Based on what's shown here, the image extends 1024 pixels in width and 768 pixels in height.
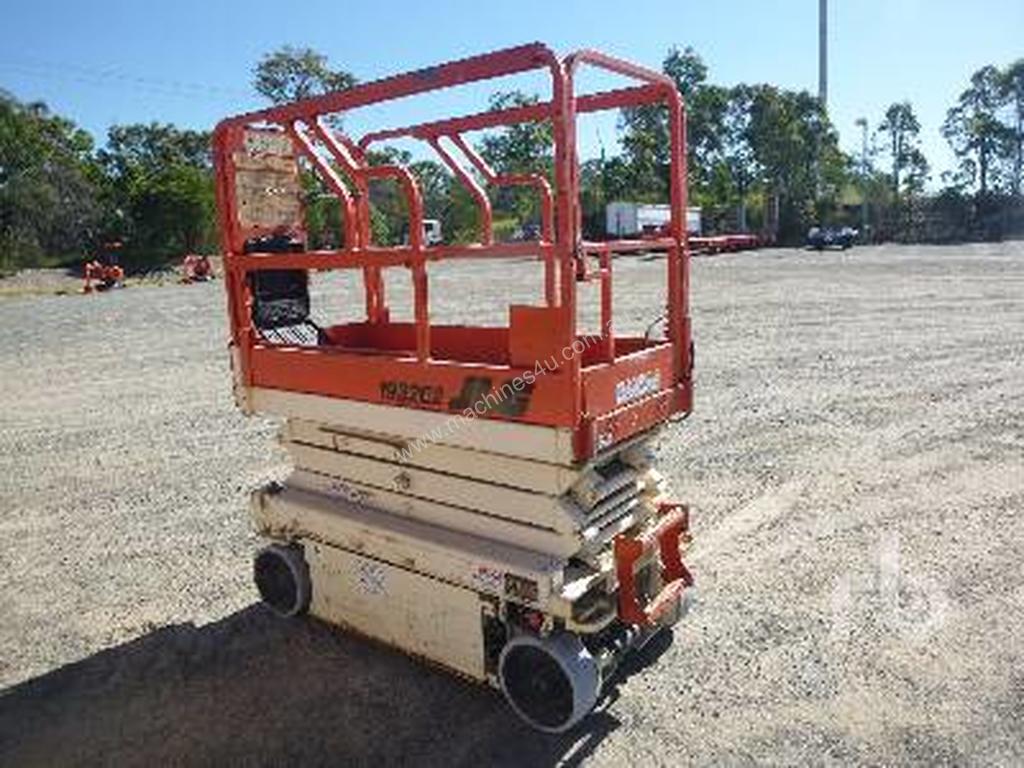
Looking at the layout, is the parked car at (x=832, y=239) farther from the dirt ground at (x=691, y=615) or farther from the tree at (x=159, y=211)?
the dirt ground at (x=691, y=615)

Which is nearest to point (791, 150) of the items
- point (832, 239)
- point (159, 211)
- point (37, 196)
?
point (832, 239)

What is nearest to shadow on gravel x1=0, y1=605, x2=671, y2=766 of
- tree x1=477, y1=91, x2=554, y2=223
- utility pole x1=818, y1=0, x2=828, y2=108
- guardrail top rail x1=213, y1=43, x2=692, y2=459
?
guardrail top rail x1=213, y1=43, x2=692, y2=459

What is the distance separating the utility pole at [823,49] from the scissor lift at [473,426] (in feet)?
230

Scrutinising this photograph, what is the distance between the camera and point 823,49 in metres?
71.2

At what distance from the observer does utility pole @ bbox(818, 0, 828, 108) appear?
69.6 metres

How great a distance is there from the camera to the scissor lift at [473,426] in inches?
153

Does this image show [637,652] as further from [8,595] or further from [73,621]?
[8,595]

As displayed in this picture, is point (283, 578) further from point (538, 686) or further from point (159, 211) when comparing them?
point (159, 211)

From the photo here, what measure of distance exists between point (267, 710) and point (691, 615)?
248 cm

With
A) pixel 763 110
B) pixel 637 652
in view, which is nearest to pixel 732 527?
pixel 637 652

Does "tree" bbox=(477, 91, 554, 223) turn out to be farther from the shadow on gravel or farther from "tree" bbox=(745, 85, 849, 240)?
the shadow on gravel

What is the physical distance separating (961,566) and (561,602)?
11.2ft

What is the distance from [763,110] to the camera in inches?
2525

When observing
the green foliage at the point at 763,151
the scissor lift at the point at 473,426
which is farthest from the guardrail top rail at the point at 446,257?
the green foliage at the point at 763,151
